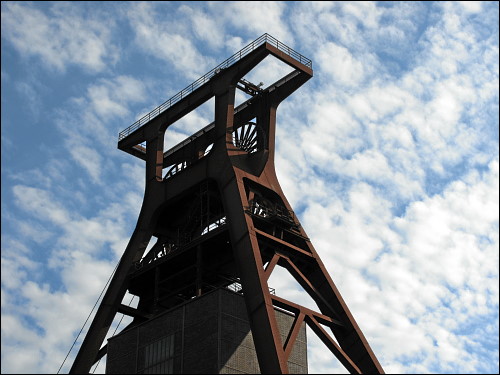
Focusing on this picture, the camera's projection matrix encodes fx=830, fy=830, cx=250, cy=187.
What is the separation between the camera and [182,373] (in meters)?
33.5

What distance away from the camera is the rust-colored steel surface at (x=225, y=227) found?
34.1m

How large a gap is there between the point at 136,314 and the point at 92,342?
2673 mm

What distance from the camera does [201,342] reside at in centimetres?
3350

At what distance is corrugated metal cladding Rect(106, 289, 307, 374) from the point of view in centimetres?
3300

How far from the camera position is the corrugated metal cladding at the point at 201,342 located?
33.0 m

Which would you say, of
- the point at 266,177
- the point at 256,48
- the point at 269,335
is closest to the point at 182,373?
the point at 269,335

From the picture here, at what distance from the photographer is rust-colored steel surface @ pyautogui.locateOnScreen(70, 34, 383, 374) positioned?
34.1 meters

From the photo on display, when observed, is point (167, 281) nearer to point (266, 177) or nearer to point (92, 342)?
point (92, 342)

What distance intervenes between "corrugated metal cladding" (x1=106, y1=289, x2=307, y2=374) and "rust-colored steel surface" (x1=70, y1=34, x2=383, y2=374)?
5.22 feet

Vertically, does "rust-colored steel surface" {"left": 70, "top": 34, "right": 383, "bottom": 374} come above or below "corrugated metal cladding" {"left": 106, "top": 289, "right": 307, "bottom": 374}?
above

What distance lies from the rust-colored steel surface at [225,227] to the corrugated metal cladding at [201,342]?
5.22 ft

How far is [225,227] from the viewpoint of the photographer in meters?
36.3

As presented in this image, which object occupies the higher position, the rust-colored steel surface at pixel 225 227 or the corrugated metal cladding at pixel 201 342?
the rust-colored steel surface at pixel 225 227

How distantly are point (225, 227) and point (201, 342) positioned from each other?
17.6 feet
